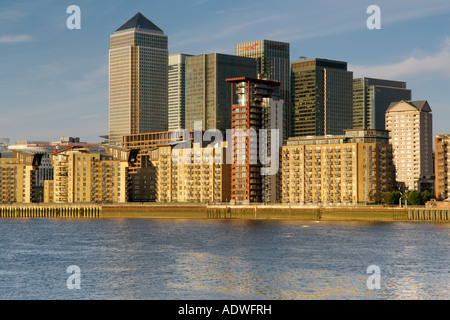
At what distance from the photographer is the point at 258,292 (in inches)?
3263

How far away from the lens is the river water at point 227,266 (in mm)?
83562

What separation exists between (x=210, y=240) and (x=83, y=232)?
156 ft

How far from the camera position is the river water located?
8356 cm

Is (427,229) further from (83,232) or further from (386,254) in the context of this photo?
(83,232)

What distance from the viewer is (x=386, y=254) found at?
4902 inches

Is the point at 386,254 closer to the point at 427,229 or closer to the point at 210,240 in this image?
the point at 210,240

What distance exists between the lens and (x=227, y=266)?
107m

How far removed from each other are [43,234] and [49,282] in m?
95.0
